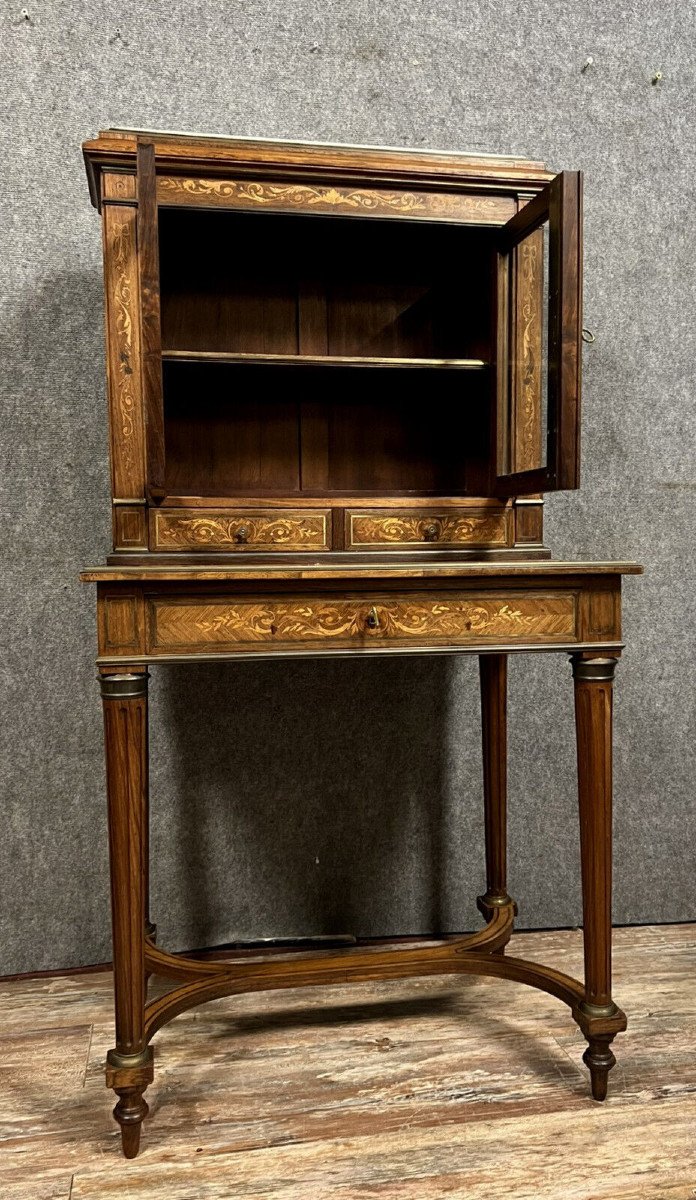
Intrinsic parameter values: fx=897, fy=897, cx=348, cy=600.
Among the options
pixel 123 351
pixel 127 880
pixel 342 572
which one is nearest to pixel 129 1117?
pixel 127 880

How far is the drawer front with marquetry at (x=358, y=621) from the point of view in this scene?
4.43 feet

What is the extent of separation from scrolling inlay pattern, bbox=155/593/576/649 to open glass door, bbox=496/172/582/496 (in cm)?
21

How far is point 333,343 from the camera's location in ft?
6.07

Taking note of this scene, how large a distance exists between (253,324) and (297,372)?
18 centimetres

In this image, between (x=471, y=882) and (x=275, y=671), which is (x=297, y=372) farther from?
(x=471, y=882)

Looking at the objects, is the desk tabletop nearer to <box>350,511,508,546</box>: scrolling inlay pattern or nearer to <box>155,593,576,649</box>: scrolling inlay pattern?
<box>155,593,576,649</box>: scrolling inlay pattern

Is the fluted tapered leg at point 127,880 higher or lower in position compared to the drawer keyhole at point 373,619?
lower

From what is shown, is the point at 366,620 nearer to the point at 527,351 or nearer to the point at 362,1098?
the point at 527,351

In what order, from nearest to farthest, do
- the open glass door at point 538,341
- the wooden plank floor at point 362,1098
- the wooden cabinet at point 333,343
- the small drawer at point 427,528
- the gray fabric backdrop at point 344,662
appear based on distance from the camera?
the wooden plank floor at point 362,1098
the open glass door at point 538,341
the wooden cabinet at point 333,343
the small drawer at point 427,528
the gray fabric backdrop at point 344,662

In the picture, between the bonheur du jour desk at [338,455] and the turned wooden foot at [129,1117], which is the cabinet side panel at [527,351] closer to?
the bonheur du jour desk at [338,455]

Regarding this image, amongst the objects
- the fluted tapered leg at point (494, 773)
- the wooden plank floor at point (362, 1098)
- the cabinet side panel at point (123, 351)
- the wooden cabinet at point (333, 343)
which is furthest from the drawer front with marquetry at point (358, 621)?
the wooden plank floor at point (362, 1098)

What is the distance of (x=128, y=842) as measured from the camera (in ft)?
4.44

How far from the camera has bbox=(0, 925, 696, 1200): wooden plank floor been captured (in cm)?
128

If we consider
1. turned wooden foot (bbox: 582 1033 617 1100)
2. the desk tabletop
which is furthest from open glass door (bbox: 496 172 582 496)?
turned wooden foot (bbox: 582 1033 617 1100)
